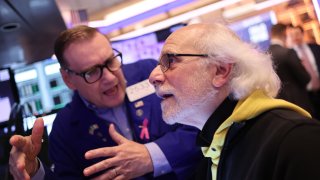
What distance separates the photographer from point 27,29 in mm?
3082

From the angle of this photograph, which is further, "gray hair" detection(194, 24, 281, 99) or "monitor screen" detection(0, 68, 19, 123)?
"monitor screen" detection(0, 68, 19, 123)

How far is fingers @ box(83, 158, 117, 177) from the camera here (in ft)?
3.92

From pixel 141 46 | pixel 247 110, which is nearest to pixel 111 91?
pixel 247 110

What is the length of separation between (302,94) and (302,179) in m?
1.92

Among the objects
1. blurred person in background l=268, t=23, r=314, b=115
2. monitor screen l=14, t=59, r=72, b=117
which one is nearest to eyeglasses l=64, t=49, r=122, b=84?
blurred person in background l=268, t=23, r=314, b=115

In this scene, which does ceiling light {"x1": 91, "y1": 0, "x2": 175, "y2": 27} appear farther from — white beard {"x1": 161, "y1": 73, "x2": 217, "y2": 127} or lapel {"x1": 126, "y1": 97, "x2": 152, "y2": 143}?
white beard {"x1": 161, "y1": 73, "x2": 217, "y2": 127}

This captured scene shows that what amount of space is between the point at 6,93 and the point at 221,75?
7.80 ft

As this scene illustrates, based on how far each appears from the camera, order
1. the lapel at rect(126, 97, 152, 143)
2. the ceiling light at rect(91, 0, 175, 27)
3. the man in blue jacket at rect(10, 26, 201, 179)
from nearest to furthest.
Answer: the man in blue jacket at rect(10, 26, 201, 179), the lapel at rect(126, 97, 152, 143), the ceiling light at rect(91, 0, 175, 27)

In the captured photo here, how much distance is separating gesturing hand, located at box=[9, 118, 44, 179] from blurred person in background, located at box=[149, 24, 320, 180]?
1.29 feet

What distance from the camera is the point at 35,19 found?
113 inches

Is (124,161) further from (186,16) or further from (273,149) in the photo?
(186,16)

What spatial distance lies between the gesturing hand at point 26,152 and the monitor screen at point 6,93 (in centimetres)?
187

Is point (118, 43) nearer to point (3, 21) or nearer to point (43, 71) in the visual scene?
point (43, 71)

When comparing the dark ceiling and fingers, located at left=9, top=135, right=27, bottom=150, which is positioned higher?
the dark ceiling
